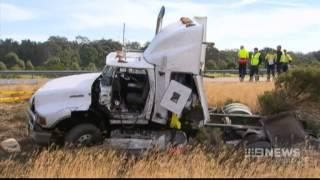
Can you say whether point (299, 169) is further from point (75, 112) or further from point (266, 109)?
point (266, 109)

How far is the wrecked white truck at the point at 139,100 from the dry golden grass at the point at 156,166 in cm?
176

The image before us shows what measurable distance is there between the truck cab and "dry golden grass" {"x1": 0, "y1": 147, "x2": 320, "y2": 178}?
1.88 m

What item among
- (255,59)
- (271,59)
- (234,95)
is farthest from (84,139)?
(271,59)

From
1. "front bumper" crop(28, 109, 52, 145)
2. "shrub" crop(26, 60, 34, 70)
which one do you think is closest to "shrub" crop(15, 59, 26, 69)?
"shrub" crop(26, 60, 34, 70)

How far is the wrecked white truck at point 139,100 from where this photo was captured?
12.2 meters

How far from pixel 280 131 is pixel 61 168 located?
5.35 metres

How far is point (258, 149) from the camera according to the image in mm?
11953

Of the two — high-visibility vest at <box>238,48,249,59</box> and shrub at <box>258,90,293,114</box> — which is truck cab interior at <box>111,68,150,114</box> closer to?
shrub at <box>258,90,293,114</box>

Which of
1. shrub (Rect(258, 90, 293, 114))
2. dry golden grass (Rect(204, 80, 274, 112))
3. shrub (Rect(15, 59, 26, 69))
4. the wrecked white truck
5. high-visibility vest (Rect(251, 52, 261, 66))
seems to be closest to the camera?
the wrecked white truck

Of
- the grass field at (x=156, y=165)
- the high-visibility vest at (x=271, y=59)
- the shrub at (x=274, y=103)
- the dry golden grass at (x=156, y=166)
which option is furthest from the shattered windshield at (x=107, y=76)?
the high-visibility vest at (x=271, y=59)

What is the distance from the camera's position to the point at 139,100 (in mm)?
12734

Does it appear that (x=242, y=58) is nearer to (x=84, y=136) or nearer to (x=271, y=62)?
(x=271, y=62)

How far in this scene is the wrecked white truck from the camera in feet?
40.1

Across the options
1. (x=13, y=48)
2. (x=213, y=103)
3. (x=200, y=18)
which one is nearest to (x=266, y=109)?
(x=213, y=103)
